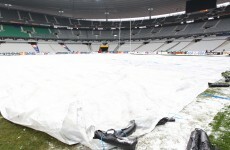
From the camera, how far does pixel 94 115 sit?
13.3ft

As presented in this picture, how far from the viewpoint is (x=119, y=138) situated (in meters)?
3.09

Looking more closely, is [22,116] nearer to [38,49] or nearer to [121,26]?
[38,49]

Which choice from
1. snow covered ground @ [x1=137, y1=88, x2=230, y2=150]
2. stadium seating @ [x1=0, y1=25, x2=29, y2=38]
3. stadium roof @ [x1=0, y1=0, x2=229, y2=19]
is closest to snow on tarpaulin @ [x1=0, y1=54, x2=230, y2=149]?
snow covered ground @ [x1=137, y1=88, x2=230, y2=150]

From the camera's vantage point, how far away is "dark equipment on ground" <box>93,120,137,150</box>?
9.80 ft

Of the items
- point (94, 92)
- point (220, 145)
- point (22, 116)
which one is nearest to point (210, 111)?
point (220, 145)

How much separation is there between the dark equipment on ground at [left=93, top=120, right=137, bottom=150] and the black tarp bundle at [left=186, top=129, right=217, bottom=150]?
94 cm

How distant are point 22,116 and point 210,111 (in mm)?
4610

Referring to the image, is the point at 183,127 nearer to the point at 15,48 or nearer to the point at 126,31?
the point at 15,48

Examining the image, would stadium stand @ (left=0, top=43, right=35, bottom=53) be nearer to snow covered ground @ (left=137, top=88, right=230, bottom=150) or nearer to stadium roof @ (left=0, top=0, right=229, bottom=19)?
stadium roof @ (left=0, top=0, right=229, bottom=19)

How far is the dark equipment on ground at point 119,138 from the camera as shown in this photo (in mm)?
2988

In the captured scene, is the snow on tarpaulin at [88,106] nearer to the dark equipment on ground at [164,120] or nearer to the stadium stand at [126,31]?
the dark equipment on ground at [164,120]

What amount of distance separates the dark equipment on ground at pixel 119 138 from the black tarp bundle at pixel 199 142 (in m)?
0.94

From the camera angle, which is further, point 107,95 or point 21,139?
point 107,95

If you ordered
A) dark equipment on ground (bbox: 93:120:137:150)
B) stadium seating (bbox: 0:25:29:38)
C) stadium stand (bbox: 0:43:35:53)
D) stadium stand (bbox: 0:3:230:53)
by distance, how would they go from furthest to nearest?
1. stadium seating (bbox: 0:25:29:38)
2. stadium stand (bbox: 0:3:230:53)
3. stadium stand (bbox: 0:43:35:53)
4. dark equipment on ground (bbox: 93:120:137:150)
